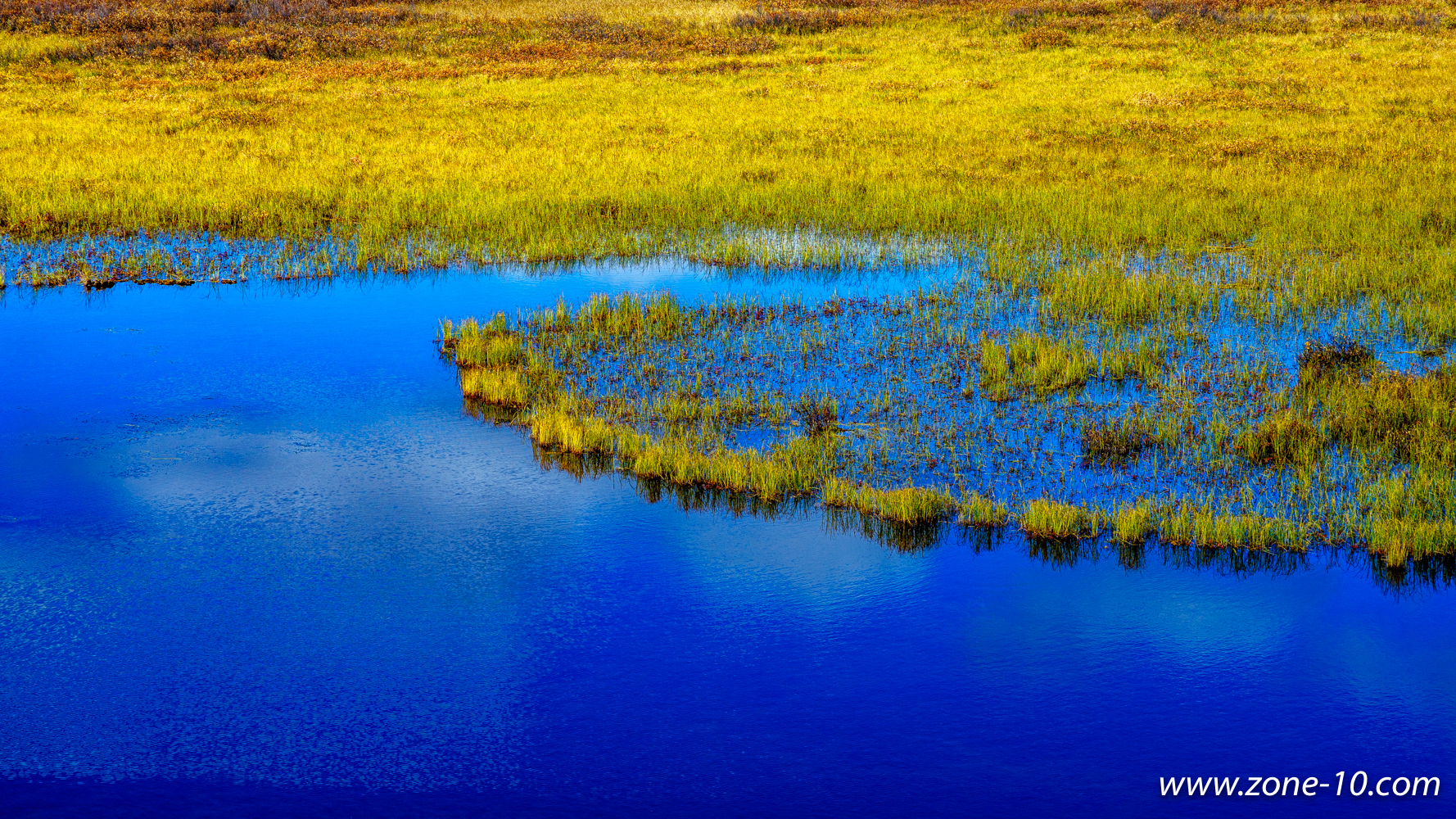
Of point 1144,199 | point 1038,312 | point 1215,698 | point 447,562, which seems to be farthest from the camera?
point 1144,199

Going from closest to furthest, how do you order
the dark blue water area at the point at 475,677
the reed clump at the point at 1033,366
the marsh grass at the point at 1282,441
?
1. the dark blue water area at the point at 475,677
2. the marsh grass at the point at 1282,441
3. the reed clump at the point at 1033,366

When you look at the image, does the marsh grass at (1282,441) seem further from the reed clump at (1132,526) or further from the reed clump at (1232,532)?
the reed clump at (1132,526)

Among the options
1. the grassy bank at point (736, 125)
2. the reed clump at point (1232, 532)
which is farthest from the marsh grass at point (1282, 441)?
the grassy bank at point (736, 125)

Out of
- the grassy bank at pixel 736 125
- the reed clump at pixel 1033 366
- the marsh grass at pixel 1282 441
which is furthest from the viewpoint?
the grassy bank at pixel 736 125

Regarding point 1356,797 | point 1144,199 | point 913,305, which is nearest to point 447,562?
point 1356,797

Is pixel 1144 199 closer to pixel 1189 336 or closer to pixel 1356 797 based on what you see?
pixel 1189 336

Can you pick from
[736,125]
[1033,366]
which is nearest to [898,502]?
[1033,366]

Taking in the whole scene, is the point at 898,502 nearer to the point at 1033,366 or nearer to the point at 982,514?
the point at 982,514

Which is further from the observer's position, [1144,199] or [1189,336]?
[1144,199]
